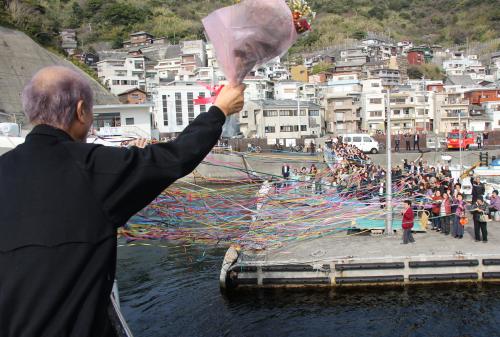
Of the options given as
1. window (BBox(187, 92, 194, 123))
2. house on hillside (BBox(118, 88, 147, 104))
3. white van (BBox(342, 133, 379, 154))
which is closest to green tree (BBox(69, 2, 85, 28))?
house on hillside (BBox(118, 88, 147, 104))

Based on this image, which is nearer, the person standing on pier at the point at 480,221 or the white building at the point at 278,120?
the person standing on pier at the point at 480,221

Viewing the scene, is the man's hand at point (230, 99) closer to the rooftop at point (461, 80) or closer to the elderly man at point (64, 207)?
the elderly man at point (64, 207)

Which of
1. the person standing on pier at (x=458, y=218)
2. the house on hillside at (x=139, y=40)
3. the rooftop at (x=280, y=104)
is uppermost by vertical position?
the house on hillside at (x=139, y=40)

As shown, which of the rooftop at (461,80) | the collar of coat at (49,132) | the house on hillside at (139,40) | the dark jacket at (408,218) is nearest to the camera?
the collar of coat at (49,132)

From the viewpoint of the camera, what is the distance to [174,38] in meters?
120

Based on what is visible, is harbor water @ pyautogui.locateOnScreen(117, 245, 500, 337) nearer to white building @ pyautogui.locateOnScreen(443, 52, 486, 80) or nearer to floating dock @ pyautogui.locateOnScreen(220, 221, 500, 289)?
floating dock @ pyautogui.locateOnScreen(220, 221, 500, 289)

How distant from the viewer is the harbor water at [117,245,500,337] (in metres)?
11.9

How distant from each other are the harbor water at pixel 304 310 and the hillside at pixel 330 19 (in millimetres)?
92885

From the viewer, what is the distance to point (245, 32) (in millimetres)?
2482

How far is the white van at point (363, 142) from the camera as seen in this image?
43.8 meters

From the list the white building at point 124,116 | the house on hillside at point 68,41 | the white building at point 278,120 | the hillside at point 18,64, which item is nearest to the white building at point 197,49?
the house on hillside at point 68,41

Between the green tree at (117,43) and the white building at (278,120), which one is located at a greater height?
the green tree at (117,43)

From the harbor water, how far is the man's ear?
10.6 metres

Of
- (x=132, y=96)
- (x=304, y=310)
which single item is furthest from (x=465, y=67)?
(x=304, y=310)
